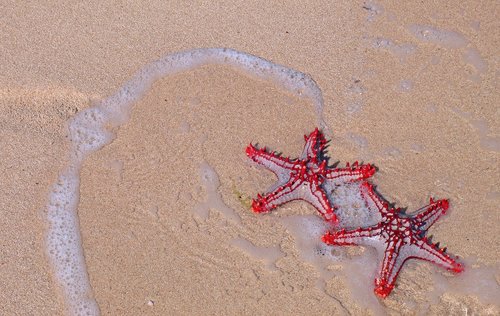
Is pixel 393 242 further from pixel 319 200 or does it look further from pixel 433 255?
pixel 319 200

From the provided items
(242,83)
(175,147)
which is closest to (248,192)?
(175,147)

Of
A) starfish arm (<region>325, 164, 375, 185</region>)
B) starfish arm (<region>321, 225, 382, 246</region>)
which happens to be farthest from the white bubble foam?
starfish arm (<region>321, 225, 382, 246</region>)

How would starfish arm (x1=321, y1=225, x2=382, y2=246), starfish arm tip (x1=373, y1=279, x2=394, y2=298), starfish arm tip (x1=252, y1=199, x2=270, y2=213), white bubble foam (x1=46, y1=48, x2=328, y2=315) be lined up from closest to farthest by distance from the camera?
starfish arm tip (x1=373, y1=279, x2=394, y2=298)
starfish arm (x1=321, y1=225, x2=382, y2=246)
white bubble foam (x1=46, y1=48, x2=328, y2=315)
starfish arm tip (x1=252, y1=199, x2=270, y2=213)

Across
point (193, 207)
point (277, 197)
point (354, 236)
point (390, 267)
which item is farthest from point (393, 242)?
point (193, 207)

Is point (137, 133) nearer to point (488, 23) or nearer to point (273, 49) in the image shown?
point (273, 49)

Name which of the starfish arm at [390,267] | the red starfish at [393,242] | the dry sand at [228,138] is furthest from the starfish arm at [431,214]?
the starfish arm at [390,267]

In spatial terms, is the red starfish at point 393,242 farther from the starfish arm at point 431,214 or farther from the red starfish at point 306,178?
the red starfish at point 306,178

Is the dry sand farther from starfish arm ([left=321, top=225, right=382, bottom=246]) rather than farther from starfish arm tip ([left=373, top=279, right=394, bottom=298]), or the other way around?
starfish arm ([left=321, top=225, right=382, bottom=246])
